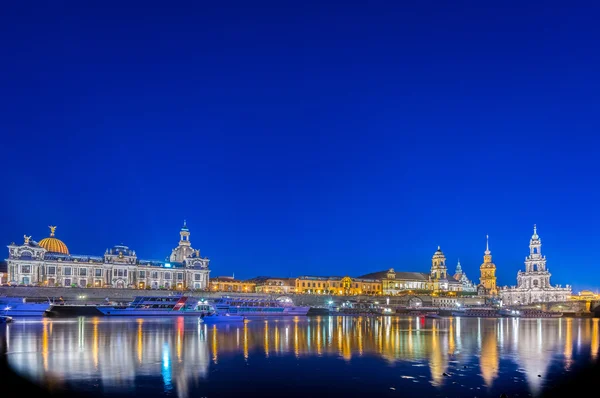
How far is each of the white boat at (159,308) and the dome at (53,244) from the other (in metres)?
65.4

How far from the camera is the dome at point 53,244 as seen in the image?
161625 millimetres

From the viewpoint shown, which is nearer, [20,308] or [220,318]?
[220,318]

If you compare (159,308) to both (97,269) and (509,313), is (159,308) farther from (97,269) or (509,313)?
(509,313)

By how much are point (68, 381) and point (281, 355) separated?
14.2 meters

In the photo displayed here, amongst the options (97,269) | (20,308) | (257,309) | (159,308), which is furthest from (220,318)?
(97,269)

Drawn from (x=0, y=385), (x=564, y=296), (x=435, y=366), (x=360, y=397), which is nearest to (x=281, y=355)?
(x=435, y=366)

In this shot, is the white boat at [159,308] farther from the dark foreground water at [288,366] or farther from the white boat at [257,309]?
the dark foreground water at [288,366]

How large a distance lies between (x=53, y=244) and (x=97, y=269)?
600 inches

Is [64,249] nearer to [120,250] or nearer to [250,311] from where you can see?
[120,250]

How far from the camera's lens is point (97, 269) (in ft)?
527

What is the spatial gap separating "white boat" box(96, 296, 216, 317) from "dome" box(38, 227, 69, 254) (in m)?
65.4

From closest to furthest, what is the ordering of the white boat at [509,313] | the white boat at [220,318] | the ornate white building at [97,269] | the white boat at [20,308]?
1. the white boat at [220,318]
2. the white boat at [20,308]
3. the white boat at [509,313]
4. the ornate white building at [97,269]

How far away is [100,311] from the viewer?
10019 centimetres

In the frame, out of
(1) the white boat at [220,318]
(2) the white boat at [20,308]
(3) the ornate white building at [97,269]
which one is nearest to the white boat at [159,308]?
(1) the white boat at [220,318]
